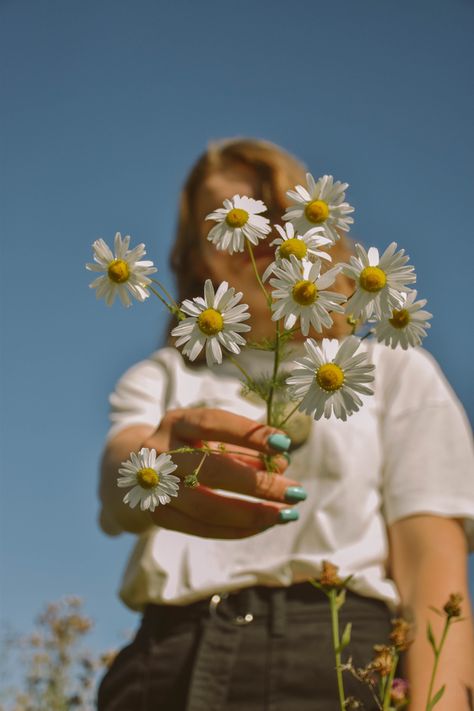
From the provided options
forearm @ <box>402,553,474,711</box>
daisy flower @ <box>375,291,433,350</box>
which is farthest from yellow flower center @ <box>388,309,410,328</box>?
forearm @ <box>402,553,474,711</box>

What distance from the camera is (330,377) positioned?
0.78 meters

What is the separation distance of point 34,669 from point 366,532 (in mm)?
1660

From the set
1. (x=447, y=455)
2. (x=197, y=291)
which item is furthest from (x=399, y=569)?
(x=197, y=291)

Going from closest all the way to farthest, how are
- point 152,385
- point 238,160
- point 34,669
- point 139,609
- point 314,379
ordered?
1. point 314,379
2. point 139,609
3. point 152,385
4. point 238,160
5. point 34,669

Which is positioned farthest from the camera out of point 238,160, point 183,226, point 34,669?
point 34,669

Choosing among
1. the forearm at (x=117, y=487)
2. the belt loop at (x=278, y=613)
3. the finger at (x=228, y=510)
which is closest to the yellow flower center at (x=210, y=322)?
the finger at (x=228, y=510)

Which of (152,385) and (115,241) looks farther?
(152,385)

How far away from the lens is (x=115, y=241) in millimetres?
885

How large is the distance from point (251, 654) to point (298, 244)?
750 mm

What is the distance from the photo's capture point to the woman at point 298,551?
122cm

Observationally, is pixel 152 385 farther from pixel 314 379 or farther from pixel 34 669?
pixel 34 669

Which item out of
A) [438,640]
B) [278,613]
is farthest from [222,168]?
[438,640]

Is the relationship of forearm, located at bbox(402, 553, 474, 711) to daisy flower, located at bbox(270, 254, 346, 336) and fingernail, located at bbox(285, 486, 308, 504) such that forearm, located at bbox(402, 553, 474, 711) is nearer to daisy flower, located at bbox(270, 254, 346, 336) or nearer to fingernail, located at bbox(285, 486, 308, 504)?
fingernail, located at bbox(285, 486, 308, 504)

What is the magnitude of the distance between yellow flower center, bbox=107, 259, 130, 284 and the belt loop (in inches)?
26.6
